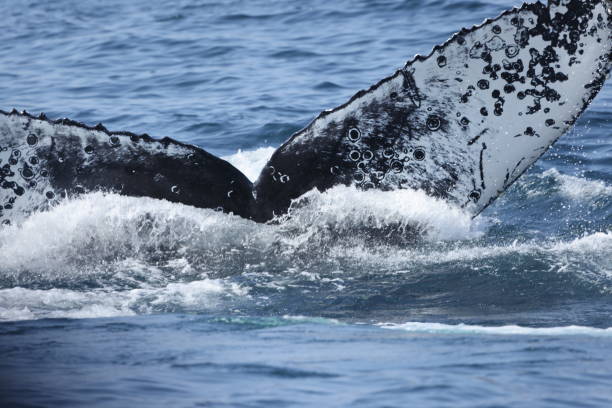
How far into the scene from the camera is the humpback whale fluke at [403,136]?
709 centimetres

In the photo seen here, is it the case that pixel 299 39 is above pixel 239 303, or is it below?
above

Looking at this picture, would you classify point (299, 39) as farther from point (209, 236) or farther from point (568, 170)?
point (209, 236)

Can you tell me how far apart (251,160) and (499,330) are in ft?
21.1

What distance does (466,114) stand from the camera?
7.29 m

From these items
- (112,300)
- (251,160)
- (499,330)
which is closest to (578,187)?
(251,160)

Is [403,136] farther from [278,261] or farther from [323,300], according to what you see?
[278,261]

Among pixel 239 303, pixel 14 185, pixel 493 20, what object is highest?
pixel 493 20

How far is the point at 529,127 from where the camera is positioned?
732 centimetres

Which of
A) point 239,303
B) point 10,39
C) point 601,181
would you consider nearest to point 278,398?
point 239,303

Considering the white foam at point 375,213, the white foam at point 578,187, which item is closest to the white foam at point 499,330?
the white foam at point 375,213

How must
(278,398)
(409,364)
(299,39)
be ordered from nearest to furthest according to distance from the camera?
(278,398) < (409,364) < (299,39)

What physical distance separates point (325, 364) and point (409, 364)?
18.5 inches

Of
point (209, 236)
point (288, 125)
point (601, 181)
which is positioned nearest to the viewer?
point (209, 236)

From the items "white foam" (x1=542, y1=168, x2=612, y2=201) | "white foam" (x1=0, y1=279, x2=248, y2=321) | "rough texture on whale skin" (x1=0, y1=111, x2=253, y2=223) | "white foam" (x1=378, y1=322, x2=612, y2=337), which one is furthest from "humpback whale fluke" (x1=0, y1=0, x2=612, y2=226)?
"white foam" (x1=542, y1=168, x2=612, y2=201)
